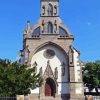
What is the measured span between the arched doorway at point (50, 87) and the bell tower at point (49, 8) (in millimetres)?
10512

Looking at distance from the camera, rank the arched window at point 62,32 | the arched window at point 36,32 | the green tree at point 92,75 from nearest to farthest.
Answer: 1. the arched window at point 36,32
2. the arched window at point 62,32
3. the green tree at point 92,75

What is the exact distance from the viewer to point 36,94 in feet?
151

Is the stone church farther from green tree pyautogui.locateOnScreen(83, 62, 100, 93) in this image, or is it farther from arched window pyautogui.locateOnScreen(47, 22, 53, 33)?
green tree pyautogui.locateOnScreen(83, 62, 100, 93)

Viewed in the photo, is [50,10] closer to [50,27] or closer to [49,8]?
[49,8]

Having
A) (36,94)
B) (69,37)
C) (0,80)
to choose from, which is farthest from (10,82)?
(69,37)

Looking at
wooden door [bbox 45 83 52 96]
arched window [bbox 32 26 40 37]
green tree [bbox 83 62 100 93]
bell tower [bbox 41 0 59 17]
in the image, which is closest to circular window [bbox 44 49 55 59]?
Answer: arched window [bbox 32 26 40 37]

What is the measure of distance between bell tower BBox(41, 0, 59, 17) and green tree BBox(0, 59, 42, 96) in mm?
15467

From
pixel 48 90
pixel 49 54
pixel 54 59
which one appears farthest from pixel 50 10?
pixel 48 90

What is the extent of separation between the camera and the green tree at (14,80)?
108 feet

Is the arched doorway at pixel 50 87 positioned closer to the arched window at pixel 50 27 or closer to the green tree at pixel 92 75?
the green tree at pixel 92 75

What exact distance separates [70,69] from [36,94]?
6188 mm

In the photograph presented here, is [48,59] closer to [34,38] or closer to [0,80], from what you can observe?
[34,38]

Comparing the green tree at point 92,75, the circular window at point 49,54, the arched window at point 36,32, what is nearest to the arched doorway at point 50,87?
the circular window at point 49,54

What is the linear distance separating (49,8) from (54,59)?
28.2 ft
